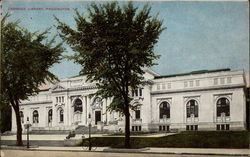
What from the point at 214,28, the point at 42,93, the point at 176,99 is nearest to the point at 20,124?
the point at 42,93

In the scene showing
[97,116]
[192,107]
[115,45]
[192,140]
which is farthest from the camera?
[97,116]

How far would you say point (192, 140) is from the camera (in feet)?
41.1

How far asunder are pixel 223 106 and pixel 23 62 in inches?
283

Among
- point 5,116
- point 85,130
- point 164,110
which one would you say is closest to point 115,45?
point 164,110

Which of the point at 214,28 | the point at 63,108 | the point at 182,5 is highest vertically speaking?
the point at 182,5

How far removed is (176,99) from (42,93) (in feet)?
16.0

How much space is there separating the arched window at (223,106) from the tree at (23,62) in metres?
5.62

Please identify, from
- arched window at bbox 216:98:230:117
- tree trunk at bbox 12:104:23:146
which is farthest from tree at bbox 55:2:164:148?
tree trunk at bbox 12:104:23:146

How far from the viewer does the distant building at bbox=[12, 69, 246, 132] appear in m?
12.4

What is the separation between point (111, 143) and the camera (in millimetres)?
13453

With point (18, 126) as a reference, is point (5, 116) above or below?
above

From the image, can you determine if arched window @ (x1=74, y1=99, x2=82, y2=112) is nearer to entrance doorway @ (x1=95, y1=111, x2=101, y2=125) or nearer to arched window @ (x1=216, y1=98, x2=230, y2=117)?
entrance doorway @ (x1=95, y1=111, x2=101, y2=125)

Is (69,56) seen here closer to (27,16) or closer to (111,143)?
(27,16)

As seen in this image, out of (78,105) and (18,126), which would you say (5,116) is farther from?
(78,105)
